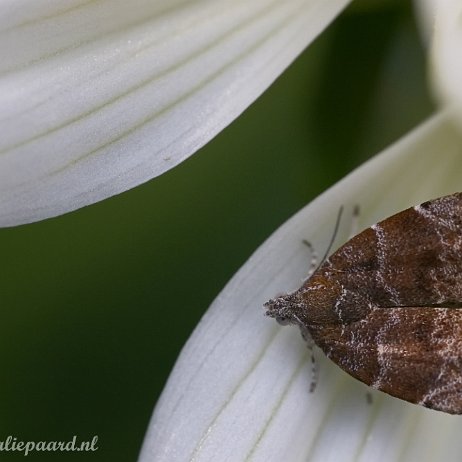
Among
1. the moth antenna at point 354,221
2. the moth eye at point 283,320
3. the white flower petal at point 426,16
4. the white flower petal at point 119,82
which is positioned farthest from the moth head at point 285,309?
the white flower petal at point 426,16

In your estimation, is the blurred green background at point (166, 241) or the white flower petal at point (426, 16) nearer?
the white flower petal at point (426, 16)

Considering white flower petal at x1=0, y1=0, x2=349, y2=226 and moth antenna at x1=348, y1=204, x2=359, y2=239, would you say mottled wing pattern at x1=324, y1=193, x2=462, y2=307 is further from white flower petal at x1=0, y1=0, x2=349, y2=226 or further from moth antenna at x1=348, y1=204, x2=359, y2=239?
white flower petal at x1=0, y1=0, x2=349, y2=226

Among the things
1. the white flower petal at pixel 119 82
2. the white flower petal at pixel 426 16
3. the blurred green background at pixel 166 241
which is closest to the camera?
the white flower petal at pixel 119 82

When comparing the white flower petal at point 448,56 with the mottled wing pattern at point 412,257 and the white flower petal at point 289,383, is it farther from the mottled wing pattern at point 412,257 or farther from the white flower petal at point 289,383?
the mottled wing pattern at point 412,257

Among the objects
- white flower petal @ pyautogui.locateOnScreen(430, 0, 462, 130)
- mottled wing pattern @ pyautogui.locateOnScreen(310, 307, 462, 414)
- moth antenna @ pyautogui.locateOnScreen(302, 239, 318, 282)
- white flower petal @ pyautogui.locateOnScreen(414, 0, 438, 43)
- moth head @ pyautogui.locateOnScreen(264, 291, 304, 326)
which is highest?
white flower petal @ pyautogui.locateOnScreen(414, 0, 438, 43)

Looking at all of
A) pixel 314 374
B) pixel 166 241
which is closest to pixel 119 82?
pixel 166 241

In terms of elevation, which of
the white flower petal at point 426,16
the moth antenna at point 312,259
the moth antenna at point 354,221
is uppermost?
the white flower petal at point 426,16

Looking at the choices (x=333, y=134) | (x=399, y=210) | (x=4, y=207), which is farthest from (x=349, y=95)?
(x=4, y=207)

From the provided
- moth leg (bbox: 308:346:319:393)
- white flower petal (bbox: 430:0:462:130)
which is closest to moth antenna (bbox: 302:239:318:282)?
moth leg (bbox: 308:346:319:393)

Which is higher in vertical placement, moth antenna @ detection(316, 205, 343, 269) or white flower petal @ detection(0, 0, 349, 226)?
white flower petal @ detection(0, 0, 349, 226)

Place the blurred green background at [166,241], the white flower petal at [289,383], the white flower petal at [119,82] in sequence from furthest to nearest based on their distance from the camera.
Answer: the blurred green background at [166,241] < the white flower petal at [289,383] < the white flower petal at [119,82]
